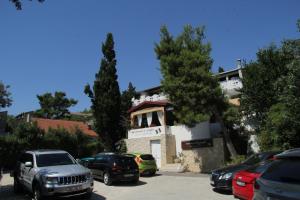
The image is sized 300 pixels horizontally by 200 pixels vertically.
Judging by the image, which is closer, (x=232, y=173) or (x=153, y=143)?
(x=232, y=173)

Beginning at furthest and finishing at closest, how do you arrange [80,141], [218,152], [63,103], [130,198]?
1. [63,103]
2. [80,141]
3. [218,152]
4. [130,198]

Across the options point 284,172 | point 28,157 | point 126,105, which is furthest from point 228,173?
point 126,105

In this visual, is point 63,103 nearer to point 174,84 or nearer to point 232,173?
point 174,84

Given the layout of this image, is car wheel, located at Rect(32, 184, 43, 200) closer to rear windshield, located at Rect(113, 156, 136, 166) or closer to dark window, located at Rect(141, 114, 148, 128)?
rear windshield, located at Rect(113, 156, 136, 166)

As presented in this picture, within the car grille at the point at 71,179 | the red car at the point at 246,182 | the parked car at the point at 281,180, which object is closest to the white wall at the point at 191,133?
the red car at the point at 246,182

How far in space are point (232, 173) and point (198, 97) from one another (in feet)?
34.5

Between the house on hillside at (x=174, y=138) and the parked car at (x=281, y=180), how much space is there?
20.5 m

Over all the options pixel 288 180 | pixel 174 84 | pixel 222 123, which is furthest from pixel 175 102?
pixel 288 180

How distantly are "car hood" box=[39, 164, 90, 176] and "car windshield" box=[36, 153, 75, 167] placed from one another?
0.51 metres

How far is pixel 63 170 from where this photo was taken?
40.8 ft

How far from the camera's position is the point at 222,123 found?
84.0 feet

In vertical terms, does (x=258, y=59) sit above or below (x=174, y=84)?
above

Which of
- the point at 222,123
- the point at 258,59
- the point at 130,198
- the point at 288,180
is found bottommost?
the point at 130,198

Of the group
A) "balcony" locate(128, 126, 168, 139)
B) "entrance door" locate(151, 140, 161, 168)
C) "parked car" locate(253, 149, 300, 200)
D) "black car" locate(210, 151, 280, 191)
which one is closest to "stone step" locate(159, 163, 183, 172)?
"entrance door" locate(151, 140, 161, 168)
